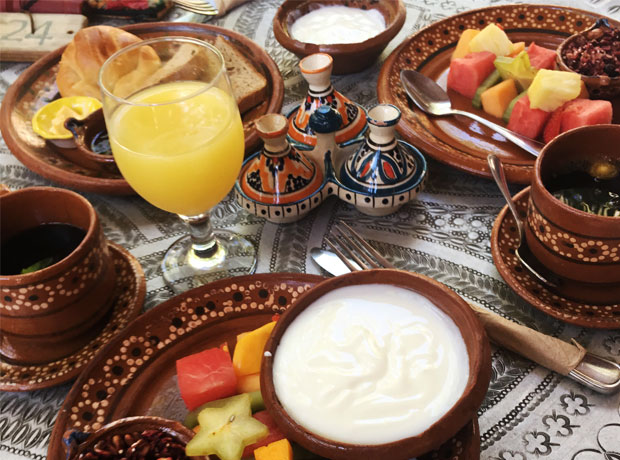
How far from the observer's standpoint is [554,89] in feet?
3.97

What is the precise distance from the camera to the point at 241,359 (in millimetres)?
858

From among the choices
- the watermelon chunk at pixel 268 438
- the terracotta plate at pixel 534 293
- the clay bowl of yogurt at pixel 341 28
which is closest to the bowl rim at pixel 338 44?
the clay bowl of yogurt at pixel 341 28

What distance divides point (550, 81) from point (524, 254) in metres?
0.41

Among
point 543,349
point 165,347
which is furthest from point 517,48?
point 165,347

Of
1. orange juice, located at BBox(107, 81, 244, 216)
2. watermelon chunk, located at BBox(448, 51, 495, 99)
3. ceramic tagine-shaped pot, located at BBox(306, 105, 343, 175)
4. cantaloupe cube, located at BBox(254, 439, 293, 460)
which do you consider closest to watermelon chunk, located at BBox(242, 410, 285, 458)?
cantaloupe cube, located at BBox(254, 439, 293, 460)

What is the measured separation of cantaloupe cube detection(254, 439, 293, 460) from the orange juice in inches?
18.3

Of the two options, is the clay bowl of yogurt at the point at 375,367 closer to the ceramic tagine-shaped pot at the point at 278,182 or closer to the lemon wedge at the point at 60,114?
the ceramic tagine-shaped pot at the point at 278,182

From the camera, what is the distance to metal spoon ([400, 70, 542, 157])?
1289 mm

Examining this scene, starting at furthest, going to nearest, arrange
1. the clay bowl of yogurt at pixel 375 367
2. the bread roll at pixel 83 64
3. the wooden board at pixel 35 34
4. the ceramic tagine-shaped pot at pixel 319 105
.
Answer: the wooden board at pixel 35 34 < the bread roll at pixel 83 64 < the ceramic tagine-shaped pot at pixel 319 105 < the clay bowl of yogurt at pixel 375 367

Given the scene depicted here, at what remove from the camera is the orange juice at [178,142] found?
38.1 inches

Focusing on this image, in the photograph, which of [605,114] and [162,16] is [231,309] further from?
[162,16]

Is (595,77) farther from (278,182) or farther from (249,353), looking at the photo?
(249,353)

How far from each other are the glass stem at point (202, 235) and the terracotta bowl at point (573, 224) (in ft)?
1.89

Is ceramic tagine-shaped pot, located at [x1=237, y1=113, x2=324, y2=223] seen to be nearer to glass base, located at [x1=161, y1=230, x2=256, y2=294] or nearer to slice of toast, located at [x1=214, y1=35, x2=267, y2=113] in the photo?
glass base, located at [x1=161, y1=230, x2=256, y2=294]
